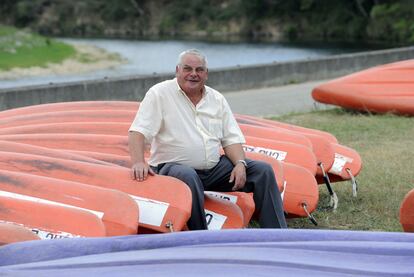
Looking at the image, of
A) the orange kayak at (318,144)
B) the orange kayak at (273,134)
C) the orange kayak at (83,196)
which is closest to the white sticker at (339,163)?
the orange kayak at (318,144)

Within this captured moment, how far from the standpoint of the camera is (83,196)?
16.3ft

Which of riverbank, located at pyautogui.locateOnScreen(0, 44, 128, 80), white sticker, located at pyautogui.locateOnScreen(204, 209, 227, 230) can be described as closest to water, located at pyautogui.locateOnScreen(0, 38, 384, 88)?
riverbank, located at pyautogui.locateOnScreen(0, 44, 128, 80)

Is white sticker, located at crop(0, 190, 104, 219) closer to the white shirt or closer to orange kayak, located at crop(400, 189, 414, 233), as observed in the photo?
the white shirt

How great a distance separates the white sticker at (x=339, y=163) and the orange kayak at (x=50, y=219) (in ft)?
8.32

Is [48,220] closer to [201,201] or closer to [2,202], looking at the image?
[2,202]

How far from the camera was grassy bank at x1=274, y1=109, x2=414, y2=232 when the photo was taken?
245 inches

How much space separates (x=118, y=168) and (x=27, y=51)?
40145 mm

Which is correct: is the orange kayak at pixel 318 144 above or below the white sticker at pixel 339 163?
above

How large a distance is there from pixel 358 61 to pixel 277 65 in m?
2.68

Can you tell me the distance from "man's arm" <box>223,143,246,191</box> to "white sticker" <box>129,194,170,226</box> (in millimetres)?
452

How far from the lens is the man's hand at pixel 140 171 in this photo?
5129 millimetres

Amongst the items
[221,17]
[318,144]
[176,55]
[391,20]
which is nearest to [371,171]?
[318,144]

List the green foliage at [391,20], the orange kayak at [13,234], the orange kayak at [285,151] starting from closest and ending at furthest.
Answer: the orange kayak at [13,234] → the orange kayak at [285,151] → the green foliage at [391,20]

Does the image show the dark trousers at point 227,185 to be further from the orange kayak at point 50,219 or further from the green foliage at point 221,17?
the green foliage at point 221,17
